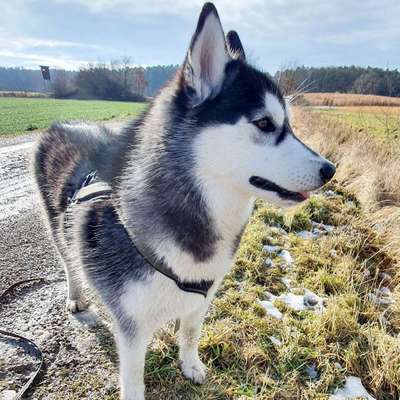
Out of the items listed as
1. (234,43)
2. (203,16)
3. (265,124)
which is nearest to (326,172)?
(265,124)

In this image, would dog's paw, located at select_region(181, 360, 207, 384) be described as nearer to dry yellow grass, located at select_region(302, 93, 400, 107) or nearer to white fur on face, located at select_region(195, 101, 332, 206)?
white fur on face, located at select_region(195, 101, 332, 206)

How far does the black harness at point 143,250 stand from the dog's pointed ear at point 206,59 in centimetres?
84

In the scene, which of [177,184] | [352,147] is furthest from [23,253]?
[352,147]

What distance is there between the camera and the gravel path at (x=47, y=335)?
2.37 metres

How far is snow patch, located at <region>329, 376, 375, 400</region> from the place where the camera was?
8.09 feet

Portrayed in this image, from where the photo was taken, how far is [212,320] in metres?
3.08

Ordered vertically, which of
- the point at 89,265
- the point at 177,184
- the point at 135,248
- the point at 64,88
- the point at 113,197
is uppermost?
the point at 177,184

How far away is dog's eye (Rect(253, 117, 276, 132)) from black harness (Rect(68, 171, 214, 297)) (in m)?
0.90

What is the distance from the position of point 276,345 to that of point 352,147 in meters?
6.72

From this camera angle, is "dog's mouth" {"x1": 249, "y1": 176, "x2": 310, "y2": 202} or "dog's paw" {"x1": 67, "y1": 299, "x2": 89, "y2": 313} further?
"dog's paw" {"x1": 67, "y1": 299, "x2": 89, "y2": 313}

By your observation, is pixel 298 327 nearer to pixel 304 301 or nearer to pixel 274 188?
pixel 304 301

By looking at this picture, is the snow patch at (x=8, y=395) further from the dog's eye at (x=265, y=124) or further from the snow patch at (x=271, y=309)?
the dog's eye at (x=265, y=124)

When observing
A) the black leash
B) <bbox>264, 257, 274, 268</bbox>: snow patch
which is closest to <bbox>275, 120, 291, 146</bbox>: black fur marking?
the black leash

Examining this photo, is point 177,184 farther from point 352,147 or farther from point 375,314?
point 352,147
